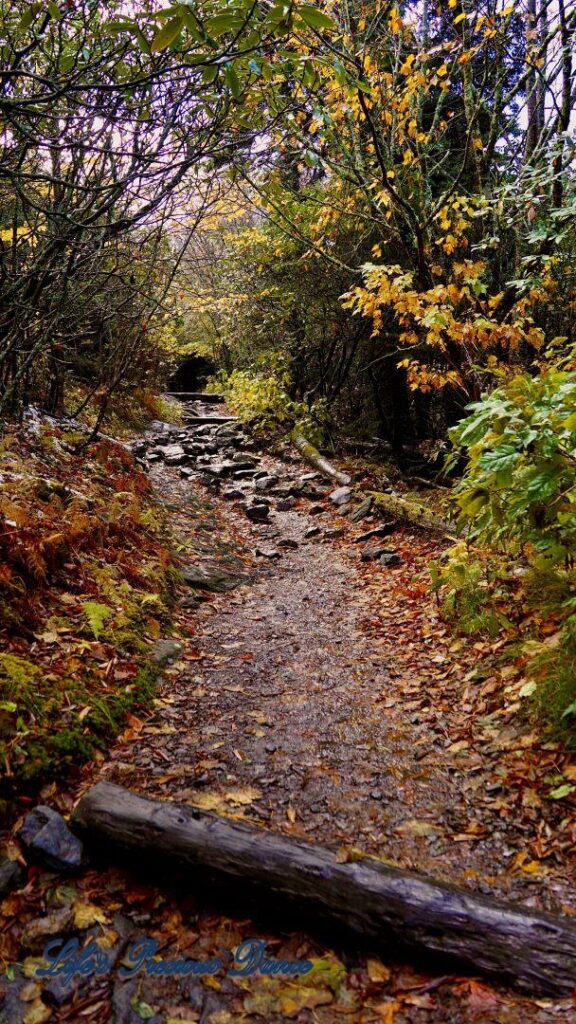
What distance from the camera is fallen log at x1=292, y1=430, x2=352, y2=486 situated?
11.2 m

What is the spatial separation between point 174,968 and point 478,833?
5.57ft

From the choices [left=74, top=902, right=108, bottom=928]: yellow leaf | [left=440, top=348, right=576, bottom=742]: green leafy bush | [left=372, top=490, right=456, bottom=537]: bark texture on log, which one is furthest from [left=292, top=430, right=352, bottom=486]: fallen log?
→ [left=74, top=902, right=108, bottom=928]: yellow leaf

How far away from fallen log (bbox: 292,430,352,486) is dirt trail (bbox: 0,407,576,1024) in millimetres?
4245

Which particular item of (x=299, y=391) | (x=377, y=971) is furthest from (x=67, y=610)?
(x=299, y=391)

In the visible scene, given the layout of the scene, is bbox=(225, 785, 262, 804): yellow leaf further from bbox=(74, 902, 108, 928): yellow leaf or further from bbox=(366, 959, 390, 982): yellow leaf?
bbox=(366, 959, 390, 982): yellow leaf

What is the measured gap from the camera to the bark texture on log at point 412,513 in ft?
24.2

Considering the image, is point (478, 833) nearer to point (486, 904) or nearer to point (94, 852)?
point (486, 904)

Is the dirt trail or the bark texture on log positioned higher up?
the bark texture on log

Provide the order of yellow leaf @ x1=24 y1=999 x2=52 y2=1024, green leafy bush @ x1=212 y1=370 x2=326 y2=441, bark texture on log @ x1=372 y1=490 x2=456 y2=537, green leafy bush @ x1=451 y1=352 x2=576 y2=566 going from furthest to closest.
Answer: green leafy bush @ x1=212 y1=370 x2=326 y2=441 < bark texture on log @ x1=372 y1=490 x2=456 y2=537 < green leafy bush @ x1=451 y1=352 x2=576 y2=566 < yellow leaf @ x1=24 y1=999 x2=52 y2=1024

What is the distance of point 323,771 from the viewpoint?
355cm

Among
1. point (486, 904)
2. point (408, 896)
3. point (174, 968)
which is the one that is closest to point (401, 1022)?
point (408, 896)

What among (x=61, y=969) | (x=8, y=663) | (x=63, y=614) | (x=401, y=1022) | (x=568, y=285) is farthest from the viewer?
(x=568, y=285)

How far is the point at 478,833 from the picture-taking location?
299 cm

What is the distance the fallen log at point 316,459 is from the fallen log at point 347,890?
8.72 m
